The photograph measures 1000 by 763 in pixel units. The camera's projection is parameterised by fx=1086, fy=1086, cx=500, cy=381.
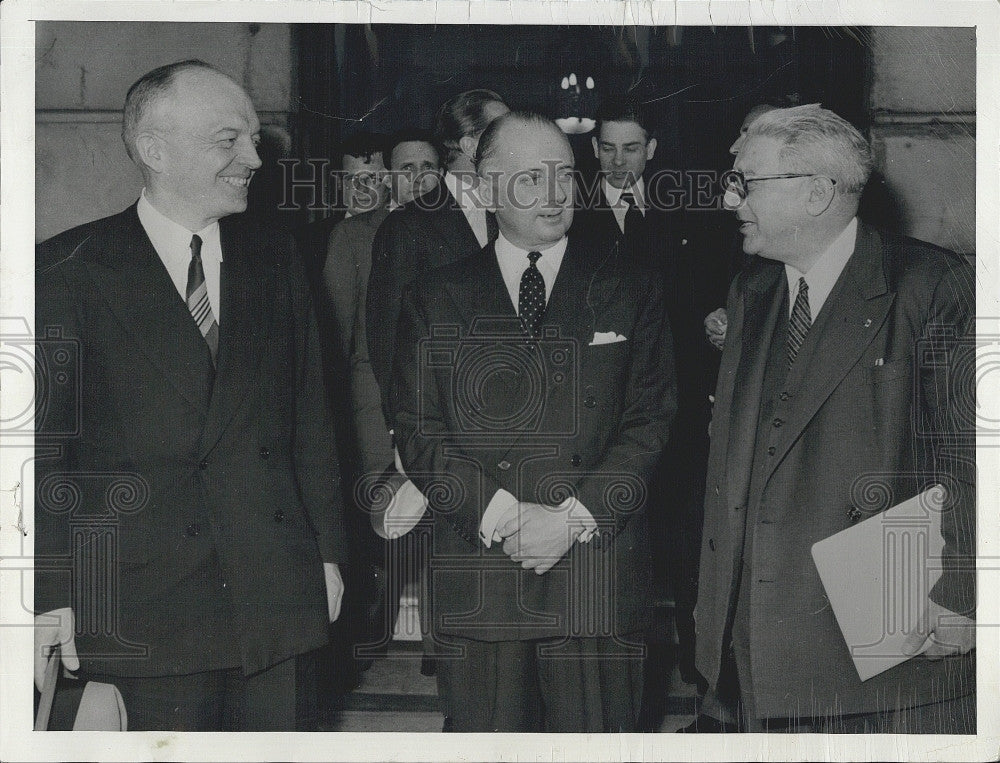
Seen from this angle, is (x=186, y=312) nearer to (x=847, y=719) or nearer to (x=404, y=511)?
(x=404, y=511)

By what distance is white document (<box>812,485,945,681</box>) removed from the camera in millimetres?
3100

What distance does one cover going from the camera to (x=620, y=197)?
10.3 feet

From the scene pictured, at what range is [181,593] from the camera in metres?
3.07

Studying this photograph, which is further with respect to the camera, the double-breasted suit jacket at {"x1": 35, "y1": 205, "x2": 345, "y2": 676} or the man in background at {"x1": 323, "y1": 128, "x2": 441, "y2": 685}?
the man in background at {"x1": 323, "y1": 128, "x2": 441, "y2": 685}

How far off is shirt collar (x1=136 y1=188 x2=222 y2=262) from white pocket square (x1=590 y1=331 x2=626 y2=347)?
43.1 inches

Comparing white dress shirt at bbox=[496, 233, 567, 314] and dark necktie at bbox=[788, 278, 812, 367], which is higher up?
white dress shirt at bbox=[496, 233, 567, 314]

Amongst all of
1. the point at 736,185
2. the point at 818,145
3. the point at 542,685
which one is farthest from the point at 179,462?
the point at 818,145

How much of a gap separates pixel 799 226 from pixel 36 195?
2.21 metres

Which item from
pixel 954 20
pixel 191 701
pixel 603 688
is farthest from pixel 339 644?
pixel 954 20

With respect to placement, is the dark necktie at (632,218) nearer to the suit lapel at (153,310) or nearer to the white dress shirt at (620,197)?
the white dress shirt at (620,197)

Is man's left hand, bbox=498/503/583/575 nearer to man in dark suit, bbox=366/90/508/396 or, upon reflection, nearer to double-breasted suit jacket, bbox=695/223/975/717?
double-breasted suit jacket, bbox=695/223/975/717

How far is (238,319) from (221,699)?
3.56 ft

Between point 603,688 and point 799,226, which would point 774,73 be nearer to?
point 799,226

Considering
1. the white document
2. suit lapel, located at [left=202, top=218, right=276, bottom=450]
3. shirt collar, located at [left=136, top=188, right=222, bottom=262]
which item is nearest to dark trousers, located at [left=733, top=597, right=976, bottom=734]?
the white document
